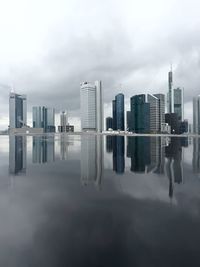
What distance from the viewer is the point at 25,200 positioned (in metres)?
12.3

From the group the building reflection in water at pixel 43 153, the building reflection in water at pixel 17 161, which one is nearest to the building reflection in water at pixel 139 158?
the building reflection in water at pixel 43 153

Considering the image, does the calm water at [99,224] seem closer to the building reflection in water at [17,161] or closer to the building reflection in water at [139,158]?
the building reflection in water at [17,161]

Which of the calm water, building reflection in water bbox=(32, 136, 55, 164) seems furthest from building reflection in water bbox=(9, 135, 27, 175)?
the calm water

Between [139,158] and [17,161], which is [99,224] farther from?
[139,158]

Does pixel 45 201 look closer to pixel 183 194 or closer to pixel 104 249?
pixel 104 249

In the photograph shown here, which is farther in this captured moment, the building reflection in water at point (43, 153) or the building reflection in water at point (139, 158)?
the building reflection in water at point (43, 153)

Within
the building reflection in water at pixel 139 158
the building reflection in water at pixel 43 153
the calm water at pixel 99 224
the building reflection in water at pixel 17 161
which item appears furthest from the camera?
the building reflection in water at pixel 43 153

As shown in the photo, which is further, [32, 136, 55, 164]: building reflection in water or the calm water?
[32, 136, 55, 164]: building reflection in water

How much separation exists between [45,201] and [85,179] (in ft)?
19.7

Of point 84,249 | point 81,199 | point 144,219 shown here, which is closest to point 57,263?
point 84,249

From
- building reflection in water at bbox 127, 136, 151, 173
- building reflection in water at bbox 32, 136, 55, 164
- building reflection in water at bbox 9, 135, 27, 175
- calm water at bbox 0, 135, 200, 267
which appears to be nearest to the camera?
calm water at bbox 0, 135, 200, 267

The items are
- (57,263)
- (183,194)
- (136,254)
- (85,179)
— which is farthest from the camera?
(85,179)

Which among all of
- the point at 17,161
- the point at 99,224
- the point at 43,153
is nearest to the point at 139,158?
the point at 17,161

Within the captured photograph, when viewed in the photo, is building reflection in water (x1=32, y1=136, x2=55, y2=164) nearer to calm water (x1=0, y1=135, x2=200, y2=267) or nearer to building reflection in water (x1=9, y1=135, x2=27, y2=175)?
building reflection in water (x1=9, y1=135, x2=27, y2=175)
